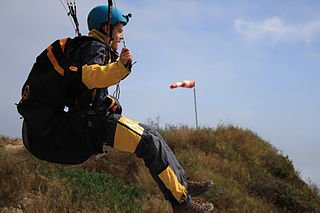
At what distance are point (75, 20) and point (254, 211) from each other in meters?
5.53

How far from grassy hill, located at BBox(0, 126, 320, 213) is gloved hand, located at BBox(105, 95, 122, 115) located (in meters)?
2.55

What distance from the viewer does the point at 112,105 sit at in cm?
409

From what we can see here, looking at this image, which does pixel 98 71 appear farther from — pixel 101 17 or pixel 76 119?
pixel 101 17

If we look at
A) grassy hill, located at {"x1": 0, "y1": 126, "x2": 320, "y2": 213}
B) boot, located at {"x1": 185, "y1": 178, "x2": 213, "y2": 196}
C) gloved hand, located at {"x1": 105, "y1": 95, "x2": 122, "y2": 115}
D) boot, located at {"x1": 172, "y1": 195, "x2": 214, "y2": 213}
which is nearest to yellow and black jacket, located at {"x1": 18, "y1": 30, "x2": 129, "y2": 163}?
gloved hand, located at {"x1": 105, "y1": 95, "x2": 122, "y2": 115}

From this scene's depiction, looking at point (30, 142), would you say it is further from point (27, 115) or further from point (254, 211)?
point (254, 211)

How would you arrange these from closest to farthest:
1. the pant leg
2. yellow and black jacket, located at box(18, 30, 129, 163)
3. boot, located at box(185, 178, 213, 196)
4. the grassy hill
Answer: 1. yellow and black jacket, located at box(18, 30, 129, 163)
2. the pant leg
3. boot, located at box(185, 178, 213, 196)
4. the grassy hill

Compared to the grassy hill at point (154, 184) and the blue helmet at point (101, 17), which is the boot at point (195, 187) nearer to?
the blue helmet at point (101, 17)

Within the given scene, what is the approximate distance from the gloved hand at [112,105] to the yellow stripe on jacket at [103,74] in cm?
45

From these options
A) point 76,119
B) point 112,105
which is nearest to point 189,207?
point 112,105

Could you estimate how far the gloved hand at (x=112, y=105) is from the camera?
13.4 ft

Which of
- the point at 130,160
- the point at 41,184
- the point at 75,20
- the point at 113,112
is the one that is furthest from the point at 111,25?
the point at 130,160

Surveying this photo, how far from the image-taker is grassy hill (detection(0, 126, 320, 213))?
6.72 m

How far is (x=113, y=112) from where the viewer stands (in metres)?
4.11

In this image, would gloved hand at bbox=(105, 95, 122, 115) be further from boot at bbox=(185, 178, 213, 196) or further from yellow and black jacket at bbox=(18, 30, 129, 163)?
boot at bbox=(185, 178, 213, 196)
